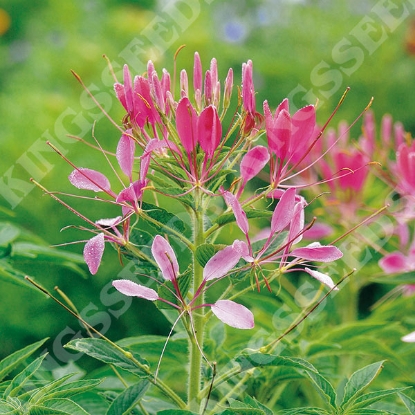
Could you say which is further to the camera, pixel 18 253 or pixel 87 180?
pixel 18 253

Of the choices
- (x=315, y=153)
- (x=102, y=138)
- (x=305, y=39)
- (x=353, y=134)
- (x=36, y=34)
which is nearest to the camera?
(x=315, y=153)

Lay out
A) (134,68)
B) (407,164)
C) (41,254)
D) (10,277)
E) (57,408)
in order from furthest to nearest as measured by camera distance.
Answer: (134,68)
(407,164)
(41,254)
(10,277)
(57,408)

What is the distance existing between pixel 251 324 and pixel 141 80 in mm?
234

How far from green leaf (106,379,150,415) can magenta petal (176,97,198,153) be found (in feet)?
0.69

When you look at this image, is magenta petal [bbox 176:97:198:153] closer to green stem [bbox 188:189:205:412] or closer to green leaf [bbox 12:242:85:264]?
green stem [bbox 188:189:205:412]

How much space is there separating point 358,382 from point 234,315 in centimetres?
15

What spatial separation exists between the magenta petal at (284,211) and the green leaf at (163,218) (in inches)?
3.5

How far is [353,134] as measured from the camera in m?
2.50

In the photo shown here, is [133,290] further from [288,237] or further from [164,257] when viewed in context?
[288,237]

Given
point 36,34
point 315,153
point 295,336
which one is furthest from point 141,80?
point 36,34

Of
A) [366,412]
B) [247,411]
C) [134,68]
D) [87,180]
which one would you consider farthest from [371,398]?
[134,68]

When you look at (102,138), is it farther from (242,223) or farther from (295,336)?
(242,223)

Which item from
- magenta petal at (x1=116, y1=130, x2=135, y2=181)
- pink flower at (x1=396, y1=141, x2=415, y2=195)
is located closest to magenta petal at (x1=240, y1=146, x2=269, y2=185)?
magenta petal at (x1=116, y1=130, x2=135, y2=181)

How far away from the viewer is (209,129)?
56 cm
